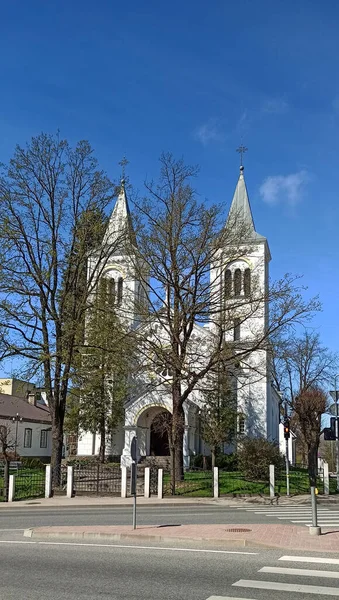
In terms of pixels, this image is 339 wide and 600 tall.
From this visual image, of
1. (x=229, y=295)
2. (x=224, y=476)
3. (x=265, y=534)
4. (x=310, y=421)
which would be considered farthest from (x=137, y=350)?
(x=310, y=421)

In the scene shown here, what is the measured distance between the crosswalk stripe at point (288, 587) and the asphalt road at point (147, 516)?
8119 mm

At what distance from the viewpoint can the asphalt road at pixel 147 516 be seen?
1633 centimetres

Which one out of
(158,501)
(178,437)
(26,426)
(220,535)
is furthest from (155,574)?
(26,426)

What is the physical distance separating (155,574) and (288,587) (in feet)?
6.37

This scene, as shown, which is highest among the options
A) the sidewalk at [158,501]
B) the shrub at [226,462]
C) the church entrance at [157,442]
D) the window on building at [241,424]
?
the window on building at [241,424]

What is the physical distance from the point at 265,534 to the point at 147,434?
119 ft

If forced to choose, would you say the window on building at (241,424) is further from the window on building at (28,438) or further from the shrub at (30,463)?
the window on building at (28,438)

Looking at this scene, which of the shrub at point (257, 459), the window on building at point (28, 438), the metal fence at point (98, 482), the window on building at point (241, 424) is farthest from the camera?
the window on building at point (28, 438)

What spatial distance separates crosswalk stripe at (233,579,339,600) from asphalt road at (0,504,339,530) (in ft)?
26.6

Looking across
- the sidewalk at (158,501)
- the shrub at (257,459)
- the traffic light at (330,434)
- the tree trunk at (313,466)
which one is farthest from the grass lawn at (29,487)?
the tree trunk at (313,466)

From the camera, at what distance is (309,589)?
7.36 m

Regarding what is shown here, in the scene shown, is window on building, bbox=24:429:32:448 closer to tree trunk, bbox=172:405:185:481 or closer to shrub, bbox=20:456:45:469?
shrub, bbox=20:456:45:469

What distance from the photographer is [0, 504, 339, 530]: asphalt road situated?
16.3 m

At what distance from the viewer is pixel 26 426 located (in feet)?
180
